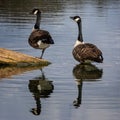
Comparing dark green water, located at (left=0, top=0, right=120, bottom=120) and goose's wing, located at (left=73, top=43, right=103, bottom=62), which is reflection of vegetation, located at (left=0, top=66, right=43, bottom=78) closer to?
dark green water, located at (left=0, top=0, right=120, bottom=120)

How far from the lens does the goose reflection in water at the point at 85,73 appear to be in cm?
1644

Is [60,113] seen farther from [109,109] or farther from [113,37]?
[113,37]

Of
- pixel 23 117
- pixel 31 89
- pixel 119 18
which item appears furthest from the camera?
pixel 119 18

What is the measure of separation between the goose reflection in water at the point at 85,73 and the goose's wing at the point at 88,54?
10.9 inches

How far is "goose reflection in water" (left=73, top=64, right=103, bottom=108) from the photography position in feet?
53.9

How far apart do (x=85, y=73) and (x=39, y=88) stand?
8.71ft

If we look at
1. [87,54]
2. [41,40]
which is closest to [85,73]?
[87,54]

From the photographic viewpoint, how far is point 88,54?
18.7m

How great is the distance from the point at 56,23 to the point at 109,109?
21214 millimetres

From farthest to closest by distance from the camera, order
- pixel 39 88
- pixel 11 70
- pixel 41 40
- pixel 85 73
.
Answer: pixel 41 40 → pixel 11 70 → pixel 85 73 → pixel 39 88

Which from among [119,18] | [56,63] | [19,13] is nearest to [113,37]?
[56,63]

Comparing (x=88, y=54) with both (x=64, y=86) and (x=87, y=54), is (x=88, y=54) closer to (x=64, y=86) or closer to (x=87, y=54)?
(x=87, y=54)

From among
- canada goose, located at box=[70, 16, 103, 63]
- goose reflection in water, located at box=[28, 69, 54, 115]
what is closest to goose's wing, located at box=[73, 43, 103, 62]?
canada goose, located at box=[70, 16, 103, 63]

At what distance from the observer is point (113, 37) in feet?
85.1
